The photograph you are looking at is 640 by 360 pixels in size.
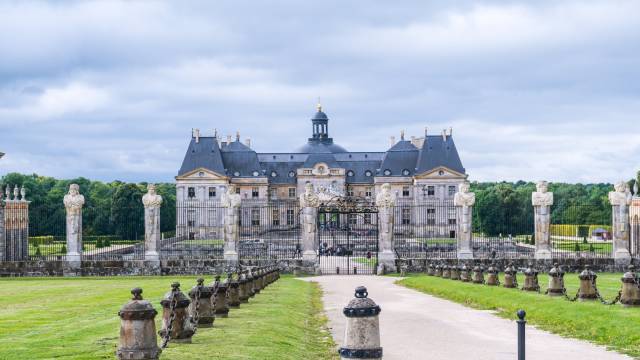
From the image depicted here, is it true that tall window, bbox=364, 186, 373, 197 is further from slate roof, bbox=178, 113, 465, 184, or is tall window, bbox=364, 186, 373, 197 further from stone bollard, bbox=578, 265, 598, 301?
stone bollard, bbox=578, 265, 598, 301

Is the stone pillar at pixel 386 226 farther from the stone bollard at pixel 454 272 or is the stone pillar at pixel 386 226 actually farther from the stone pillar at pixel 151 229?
the stone pillar at pixel 151 229

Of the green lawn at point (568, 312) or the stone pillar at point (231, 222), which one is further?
the stone pillar at point (231, 222)

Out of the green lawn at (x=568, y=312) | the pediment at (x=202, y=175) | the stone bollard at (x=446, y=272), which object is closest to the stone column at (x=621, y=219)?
the stone bollard at (x=446, y=272)

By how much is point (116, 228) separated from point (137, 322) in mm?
66500

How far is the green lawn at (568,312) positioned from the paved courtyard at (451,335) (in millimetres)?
405

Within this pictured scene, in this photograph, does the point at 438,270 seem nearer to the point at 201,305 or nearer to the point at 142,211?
the point at 201,305

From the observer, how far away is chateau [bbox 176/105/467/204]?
10856cm

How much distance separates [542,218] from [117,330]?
997 inches

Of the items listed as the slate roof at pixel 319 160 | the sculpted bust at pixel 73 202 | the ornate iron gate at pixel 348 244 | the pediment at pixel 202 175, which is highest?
the slate roof at pixel 319 160

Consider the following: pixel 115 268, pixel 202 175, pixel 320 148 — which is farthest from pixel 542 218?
pixel 320 148

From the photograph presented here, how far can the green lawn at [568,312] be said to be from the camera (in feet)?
48.7

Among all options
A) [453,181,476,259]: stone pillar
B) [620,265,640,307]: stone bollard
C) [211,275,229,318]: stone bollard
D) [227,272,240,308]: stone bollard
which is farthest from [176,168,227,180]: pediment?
[211,275,229,318]: stone bollard

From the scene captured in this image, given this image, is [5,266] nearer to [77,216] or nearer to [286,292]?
[77,216]

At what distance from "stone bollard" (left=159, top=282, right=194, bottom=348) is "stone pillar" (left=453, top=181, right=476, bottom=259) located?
82.5 ft
